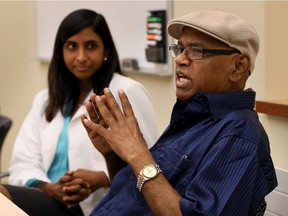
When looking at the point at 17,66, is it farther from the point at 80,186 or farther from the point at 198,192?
the point at 198,192

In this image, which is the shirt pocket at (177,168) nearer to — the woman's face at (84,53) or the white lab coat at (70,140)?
the white lab coat at (70,140)

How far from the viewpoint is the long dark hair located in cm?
217

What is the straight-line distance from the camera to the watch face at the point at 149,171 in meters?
1.27

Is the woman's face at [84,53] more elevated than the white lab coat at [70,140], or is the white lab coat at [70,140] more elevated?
the woman's face at [84,53]

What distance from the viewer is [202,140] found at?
132 centimetres


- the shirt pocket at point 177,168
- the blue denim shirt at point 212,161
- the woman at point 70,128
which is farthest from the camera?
the woman at point 70,128

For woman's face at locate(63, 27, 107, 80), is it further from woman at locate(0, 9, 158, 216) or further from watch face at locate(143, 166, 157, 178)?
watch face at locate(143, 166, 157, 178)

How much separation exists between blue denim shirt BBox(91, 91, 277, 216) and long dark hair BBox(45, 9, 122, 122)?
79 cm

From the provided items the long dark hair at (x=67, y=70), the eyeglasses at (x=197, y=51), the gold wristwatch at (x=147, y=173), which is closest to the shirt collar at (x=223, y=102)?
the eyeglasses at (x=197, y=51)

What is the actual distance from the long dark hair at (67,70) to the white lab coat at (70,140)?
0.05 meters

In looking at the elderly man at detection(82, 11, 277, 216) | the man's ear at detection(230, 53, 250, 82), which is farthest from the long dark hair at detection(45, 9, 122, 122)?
the man's ear at detection(230, 53, 250, 82)

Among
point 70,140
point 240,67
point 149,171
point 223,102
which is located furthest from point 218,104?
point 70,140

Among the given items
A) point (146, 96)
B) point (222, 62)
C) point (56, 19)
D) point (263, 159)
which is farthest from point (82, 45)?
point (56, 19)

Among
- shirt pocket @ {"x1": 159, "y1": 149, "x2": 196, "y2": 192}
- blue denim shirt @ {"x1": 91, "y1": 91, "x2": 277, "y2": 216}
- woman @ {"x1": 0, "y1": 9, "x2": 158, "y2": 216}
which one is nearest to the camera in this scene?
blue denim shirt @ {"x1": 91, "y1": 91, "x2": 277, "y2": 216}
